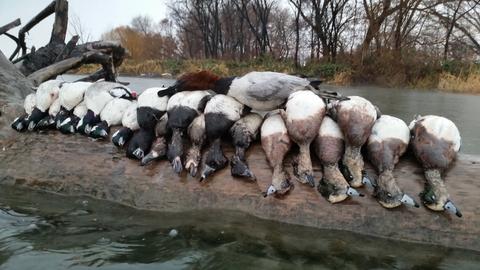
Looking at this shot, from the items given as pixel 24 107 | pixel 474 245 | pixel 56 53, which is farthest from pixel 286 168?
pixel 56 53

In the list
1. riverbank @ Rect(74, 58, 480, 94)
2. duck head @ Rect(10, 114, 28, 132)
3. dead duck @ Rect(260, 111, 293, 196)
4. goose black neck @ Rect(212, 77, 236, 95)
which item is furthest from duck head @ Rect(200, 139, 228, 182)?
riverbank @ Rect(74, 58, 480, 94)

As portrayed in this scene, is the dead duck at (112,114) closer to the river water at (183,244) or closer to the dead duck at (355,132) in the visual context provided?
the river water at (183,244)

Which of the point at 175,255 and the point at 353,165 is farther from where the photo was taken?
the point at 353,165

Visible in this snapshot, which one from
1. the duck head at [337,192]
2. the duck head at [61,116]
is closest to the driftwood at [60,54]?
the duck head at [61,116]

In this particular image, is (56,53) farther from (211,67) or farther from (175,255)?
(211,67)

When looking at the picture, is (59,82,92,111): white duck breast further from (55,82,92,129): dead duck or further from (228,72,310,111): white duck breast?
(228,72,310,111): white duck breast

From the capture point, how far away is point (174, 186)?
336 cm

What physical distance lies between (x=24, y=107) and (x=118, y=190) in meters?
2.06

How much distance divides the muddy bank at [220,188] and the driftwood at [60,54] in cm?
237

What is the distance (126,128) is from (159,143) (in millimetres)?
406

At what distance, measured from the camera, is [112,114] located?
4105mm

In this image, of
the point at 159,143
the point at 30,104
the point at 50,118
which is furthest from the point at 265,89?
the point at 30,104

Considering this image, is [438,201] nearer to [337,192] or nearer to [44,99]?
[337,192]

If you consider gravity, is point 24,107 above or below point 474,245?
above
